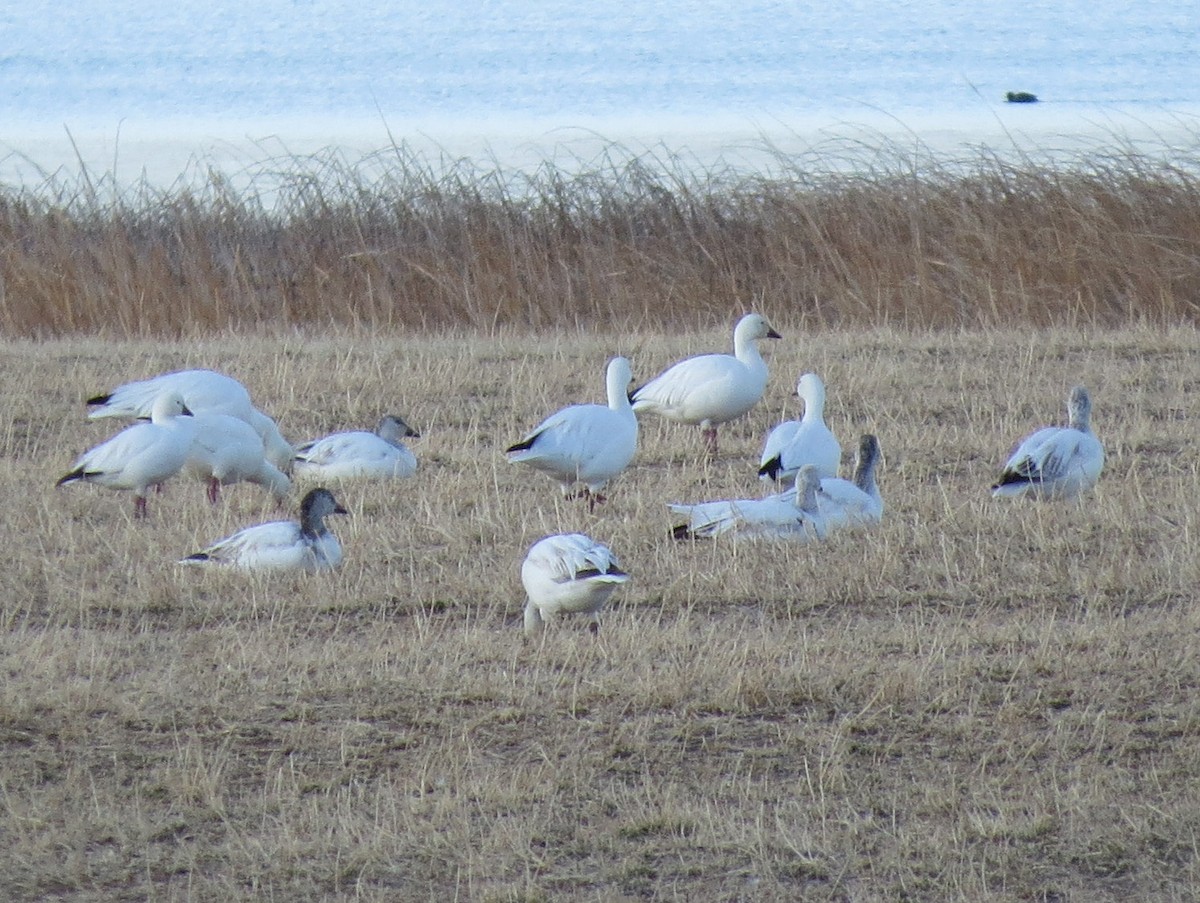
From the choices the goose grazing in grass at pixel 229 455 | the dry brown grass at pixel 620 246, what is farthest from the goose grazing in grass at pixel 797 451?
the dry brown grass at pixel 620 246

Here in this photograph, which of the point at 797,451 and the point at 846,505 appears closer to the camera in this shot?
the point at 846,505

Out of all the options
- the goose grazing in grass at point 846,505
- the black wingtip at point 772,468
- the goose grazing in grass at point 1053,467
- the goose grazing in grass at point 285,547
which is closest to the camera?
the goose grazing in grass at point 285,547

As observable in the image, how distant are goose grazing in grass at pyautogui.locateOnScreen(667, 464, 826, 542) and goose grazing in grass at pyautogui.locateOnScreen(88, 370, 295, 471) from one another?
2018 mm

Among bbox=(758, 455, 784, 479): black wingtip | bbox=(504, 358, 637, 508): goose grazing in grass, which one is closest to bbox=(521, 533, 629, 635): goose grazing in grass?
bbox=(504, 358, 637, 508): goose grazing in grass

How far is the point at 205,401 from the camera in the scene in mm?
6535

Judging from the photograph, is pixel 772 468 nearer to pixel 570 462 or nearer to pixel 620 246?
pixel 570 462

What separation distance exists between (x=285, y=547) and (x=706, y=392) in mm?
2291

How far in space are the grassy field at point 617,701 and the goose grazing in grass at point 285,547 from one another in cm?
9

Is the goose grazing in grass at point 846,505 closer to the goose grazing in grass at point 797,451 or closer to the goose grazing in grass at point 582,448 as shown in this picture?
the goose grazing in grass at point 797,451

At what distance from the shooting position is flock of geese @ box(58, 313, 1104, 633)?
493cm

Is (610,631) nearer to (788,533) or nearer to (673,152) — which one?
(788,533)

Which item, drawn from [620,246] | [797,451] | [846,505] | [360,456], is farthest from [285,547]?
[620,246]

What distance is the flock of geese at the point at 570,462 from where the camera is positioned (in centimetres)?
493

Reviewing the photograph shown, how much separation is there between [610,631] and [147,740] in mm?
1236
